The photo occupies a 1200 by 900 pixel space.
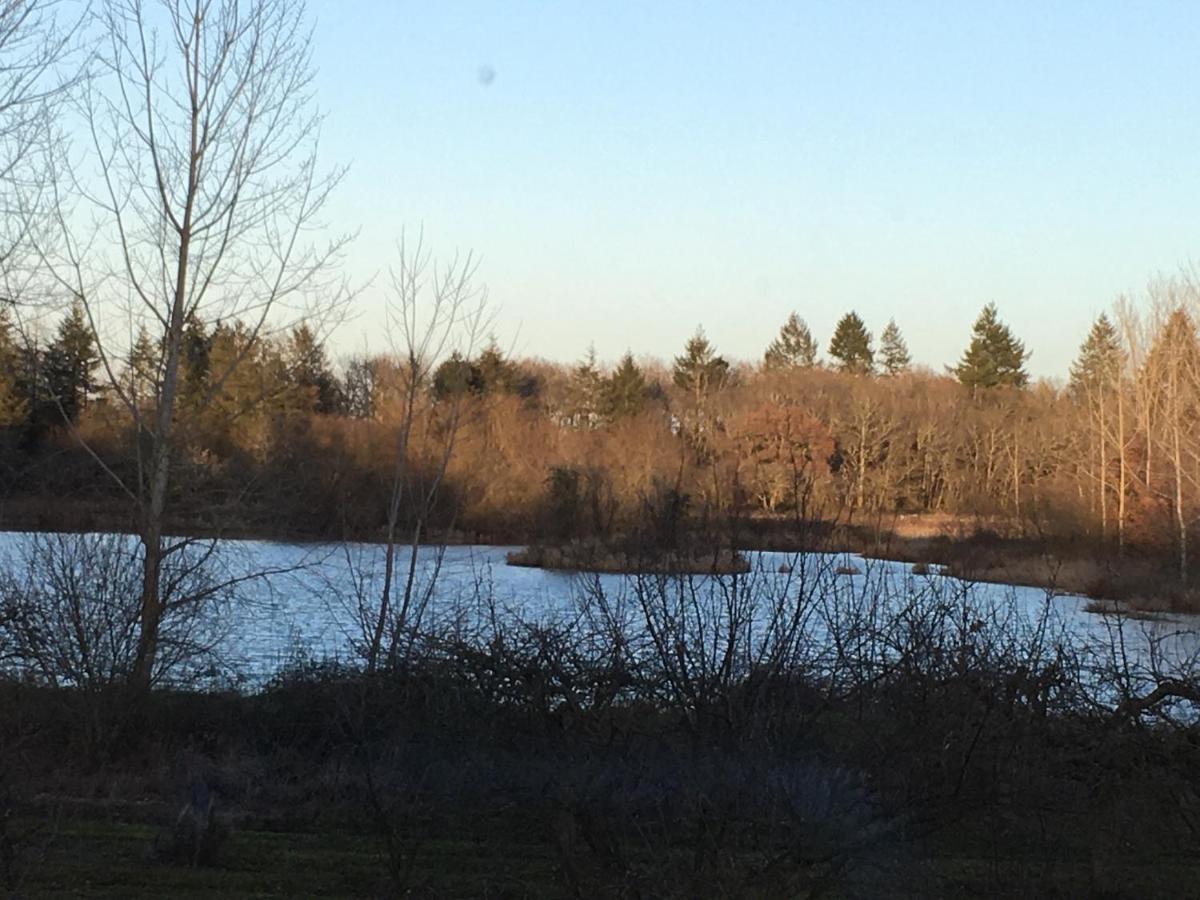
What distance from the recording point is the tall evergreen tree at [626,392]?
2422 inches

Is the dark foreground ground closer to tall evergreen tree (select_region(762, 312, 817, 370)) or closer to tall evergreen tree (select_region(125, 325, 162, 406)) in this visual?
tall evergreen tree (select_region(125, 325, 162, 406))

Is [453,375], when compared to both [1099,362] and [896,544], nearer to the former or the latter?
[896,544]

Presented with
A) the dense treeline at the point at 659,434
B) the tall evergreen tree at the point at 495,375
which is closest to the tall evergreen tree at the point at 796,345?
the dense treeline at the point at 659,434

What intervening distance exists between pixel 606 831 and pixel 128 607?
8.51 meters

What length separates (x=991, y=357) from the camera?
78375mm

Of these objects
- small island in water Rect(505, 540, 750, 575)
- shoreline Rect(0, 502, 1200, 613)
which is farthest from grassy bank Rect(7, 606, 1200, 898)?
shoreline Rect(0, 502, 1200, 613)

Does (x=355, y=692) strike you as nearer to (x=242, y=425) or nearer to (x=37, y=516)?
(x=37, y=516)

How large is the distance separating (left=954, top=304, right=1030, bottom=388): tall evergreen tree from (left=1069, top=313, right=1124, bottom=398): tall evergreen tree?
16.8ft

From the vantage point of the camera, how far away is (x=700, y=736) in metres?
5.47

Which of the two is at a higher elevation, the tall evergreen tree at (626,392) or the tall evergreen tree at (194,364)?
the tall evergreen tree at (626,392)

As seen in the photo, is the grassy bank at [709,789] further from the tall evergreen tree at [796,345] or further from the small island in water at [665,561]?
the tall evergreen tree at [796,345]

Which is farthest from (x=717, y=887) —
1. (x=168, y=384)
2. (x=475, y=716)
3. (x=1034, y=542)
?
(x=1034, y=542)

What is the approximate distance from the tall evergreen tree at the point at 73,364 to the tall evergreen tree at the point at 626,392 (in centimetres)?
4363

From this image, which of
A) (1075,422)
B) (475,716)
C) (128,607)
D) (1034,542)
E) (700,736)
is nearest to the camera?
(700,736)
